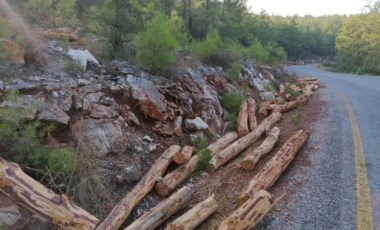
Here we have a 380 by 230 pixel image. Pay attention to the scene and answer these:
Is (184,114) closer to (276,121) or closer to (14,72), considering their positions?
(276,121)

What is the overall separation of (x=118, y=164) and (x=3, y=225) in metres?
2.39

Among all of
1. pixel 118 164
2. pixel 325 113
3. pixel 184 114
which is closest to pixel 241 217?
pixel 118 164

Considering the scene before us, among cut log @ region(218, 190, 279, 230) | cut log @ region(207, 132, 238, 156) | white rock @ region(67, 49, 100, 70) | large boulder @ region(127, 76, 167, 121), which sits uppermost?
white rock @ region(67, 49, 100, 70)

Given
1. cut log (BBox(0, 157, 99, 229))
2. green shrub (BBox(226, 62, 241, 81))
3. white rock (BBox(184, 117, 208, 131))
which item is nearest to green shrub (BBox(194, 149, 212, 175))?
white rock (BBox(184, 117, 208, 131))

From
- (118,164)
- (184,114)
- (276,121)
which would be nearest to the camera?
(118,164)

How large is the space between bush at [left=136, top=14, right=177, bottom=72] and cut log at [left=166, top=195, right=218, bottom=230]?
17.2 ft

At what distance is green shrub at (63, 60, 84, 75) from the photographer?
26.8 ft

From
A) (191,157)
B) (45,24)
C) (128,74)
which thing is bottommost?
(191,157)

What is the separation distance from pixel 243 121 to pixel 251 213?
5.31 metres

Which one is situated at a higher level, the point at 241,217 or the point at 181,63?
the point at 181,63

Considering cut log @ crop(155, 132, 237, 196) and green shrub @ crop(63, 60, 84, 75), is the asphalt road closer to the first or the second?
cut log @ crop(155, 132, 237, 196)

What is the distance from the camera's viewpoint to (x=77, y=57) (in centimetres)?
897

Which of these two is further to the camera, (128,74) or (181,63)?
(181,63)

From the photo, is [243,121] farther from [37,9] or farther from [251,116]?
[37,9]
